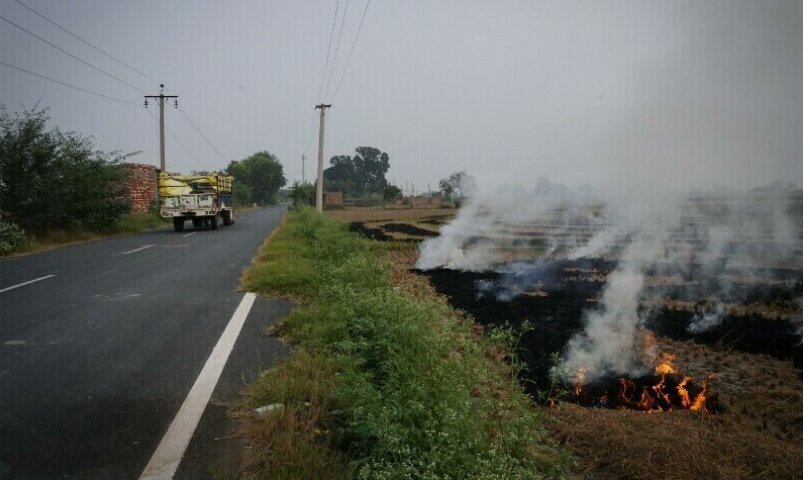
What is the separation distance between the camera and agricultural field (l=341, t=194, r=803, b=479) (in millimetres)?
3236

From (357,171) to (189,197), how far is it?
2552 inches

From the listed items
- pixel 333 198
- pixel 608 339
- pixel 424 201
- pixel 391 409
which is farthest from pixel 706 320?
pixel 333 198

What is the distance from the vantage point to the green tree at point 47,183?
15.1 m

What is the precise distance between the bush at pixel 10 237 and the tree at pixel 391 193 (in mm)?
30602

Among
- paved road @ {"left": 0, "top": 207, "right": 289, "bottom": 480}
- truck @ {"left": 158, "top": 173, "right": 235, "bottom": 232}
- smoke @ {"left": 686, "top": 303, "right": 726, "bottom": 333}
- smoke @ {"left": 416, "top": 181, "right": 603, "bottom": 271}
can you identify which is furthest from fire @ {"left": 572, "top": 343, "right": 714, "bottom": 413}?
truck @ {"left": 158, "top": 173, "right": 235, "bottom": 232}

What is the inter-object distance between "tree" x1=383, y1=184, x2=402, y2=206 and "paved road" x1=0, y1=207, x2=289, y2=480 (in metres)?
34.3

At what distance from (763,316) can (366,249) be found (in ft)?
24.4

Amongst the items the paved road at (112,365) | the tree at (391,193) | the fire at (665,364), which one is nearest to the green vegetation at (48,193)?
the paved road at (112,365)

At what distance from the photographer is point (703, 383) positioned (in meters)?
4.51

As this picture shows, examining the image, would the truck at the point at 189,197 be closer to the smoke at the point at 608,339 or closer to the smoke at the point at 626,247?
the smoke at the point at 626,247

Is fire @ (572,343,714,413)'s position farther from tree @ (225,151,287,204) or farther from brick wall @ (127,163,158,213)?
tree @ (225,151,287,204)

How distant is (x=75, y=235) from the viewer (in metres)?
17.1

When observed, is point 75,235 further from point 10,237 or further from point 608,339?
point 608,339

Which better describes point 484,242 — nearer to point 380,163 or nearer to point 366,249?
point 366,249
